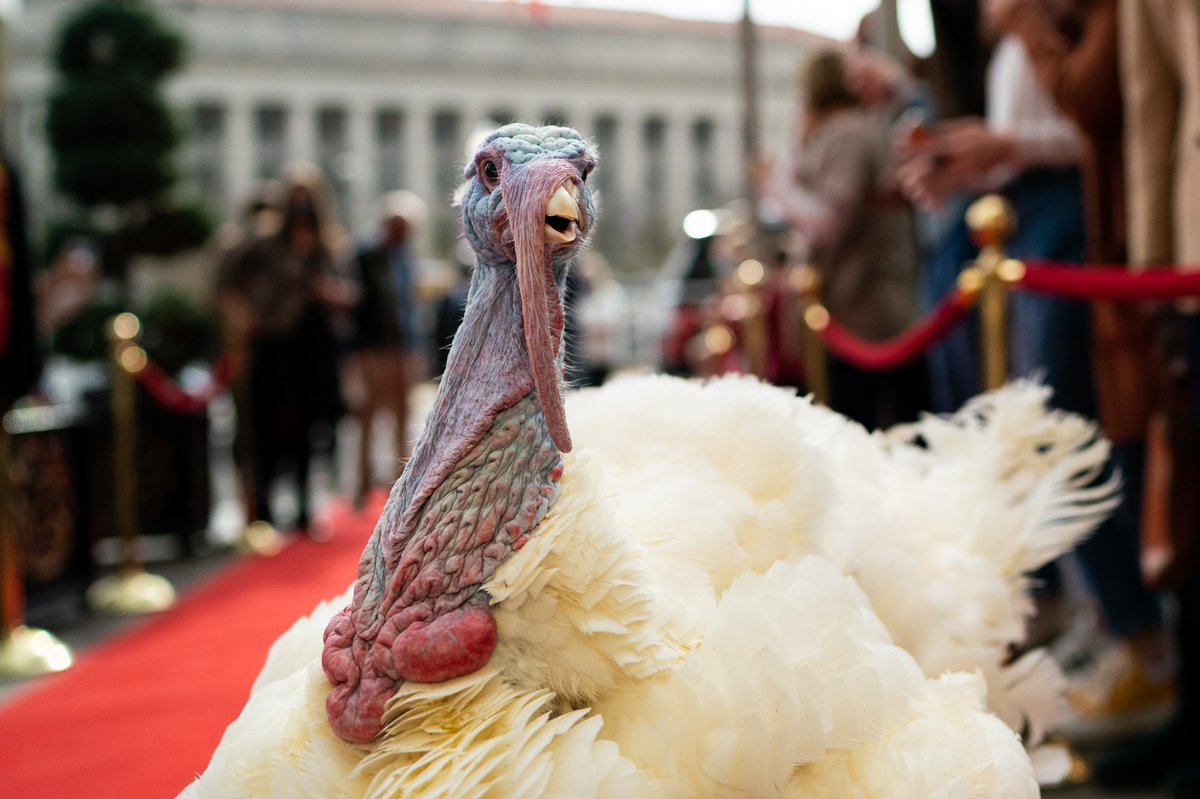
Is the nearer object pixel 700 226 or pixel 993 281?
pixel 993 281

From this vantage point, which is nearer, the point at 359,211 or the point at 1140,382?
the point at 1140,382

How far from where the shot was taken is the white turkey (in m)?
1.62

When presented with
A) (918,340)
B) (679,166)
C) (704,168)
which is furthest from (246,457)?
(704,168)

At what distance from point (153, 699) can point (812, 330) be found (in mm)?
3161

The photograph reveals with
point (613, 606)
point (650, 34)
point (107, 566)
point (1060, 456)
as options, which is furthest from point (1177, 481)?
point (650, 34)

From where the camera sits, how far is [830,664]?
5.92 ft

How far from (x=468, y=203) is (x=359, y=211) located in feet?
178

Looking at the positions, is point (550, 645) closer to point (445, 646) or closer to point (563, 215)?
point (445, 646)

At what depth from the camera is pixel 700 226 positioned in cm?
1270

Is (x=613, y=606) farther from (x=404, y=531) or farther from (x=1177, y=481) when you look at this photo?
(x=1177, y=481)

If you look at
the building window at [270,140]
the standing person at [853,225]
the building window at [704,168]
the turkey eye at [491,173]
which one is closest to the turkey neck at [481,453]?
the turkey eye at [491,173]

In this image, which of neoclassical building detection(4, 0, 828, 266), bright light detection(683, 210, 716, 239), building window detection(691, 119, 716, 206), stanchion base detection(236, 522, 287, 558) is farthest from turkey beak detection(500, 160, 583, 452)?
building window detection(691, 119, 716, 206)

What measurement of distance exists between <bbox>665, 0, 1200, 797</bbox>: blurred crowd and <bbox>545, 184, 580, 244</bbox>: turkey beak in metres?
2.39

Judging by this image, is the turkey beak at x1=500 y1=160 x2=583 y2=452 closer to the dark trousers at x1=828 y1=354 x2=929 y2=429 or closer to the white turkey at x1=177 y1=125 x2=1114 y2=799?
the white turkey at x1=177 y1=125 x2=1114 y2=799
